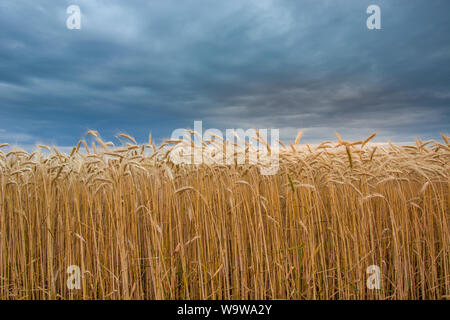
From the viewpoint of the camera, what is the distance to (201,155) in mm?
2535

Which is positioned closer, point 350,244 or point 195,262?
point 195,262

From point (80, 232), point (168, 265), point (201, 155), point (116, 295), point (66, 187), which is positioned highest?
point (201, 155)

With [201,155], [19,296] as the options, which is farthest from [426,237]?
[19,296]

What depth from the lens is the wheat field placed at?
94.4 inches

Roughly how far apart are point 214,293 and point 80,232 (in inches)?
51.4

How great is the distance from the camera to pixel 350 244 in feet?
8.75

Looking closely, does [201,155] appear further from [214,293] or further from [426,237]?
[426,237]

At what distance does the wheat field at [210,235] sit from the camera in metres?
2.40

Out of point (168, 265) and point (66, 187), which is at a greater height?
point (66, 187)

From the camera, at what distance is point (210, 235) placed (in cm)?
248

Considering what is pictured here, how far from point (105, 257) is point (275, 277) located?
1.49 m
